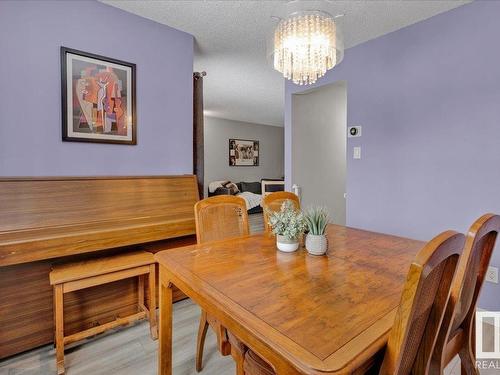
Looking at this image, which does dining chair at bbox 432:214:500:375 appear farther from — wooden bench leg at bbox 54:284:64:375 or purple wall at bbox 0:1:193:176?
purple wall at bbox 0:1:193:176

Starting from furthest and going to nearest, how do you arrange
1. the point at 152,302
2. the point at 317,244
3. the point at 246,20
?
the point at 246,20 → the point at 152,302 → the point at 317,244

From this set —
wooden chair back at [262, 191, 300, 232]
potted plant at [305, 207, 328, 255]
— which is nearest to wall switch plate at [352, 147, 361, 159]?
wooden chair back at [262, 191, 300, 232]

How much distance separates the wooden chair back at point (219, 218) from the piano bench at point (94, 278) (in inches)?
20.2

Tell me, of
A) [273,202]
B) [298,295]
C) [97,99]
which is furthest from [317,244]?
[97,99]

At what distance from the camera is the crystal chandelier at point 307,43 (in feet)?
4.86

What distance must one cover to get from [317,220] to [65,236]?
144 cm

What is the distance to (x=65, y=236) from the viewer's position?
164cm

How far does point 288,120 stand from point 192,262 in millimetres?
2778

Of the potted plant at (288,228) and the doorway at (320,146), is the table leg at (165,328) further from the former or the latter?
the doorway at (320,146)

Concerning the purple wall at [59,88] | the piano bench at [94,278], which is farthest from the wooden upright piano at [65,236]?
the purple wall at [59,88]

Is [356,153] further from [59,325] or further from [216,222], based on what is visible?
[59,325]

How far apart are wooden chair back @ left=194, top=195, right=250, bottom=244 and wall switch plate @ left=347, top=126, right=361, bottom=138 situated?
1.74 m

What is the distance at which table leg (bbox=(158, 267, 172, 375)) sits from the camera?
4.41 feet

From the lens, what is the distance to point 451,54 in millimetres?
2289
